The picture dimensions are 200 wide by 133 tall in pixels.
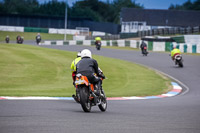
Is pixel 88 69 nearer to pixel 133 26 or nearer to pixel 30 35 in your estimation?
pixel 30 35

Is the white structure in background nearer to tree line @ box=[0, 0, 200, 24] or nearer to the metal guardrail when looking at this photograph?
tree line @ box=[0, 0, 200, 24]

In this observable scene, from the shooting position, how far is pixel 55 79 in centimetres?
1828

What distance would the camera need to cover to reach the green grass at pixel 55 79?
1550 cm

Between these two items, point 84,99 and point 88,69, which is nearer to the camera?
point 84,99

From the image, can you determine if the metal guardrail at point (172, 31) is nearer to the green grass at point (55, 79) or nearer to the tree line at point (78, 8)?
the green grass at point (55, 79)

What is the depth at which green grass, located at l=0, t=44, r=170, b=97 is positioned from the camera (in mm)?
15500

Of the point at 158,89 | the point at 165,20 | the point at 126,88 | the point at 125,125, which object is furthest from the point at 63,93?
the point at 165,20

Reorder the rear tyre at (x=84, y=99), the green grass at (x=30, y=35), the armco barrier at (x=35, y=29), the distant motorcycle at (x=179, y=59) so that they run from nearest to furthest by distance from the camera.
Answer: the rear tyre at (x=84, y=99), the distant motorcycle at (x=179, y=59), the green grass at (x=30, y=35), the armco barrier at (x=35, y=29)

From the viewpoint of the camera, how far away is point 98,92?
31.0ft

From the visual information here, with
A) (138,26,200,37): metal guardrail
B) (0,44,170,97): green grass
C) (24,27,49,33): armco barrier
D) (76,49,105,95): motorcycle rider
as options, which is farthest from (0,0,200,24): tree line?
(76,49,105,95): motorcycle rider

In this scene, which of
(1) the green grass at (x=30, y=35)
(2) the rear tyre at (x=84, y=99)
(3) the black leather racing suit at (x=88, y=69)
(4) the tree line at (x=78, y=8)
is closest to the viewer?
(2) the rear tyre at (x=84, y=99)

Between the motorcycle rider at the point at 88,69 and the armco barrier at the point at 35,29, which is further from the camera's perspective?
the armco barrier at the point at 35,29

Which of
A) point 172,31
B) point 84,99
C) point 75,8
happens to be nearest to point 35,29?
point 75,8

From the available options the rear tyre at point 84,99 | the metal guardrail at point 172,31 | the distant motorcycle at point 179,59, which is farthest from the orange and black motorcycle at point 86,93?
the metal guardrail at point 172,31
